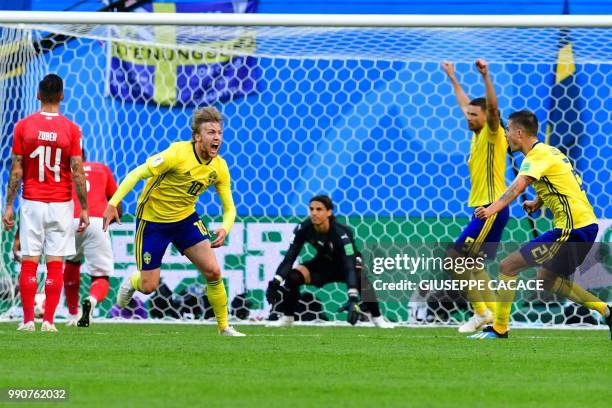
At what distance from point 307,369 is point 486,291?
384 cm

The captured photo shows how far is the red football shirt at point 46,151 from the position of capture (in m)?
8.73

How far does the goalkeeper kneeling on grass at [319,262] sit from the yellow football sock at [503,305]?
2.00 metres

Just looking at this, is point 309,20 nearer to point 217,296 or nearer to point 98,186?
point 98,186

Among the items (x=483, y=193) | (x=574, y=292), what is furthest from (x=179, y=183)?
(x=574, y=292)

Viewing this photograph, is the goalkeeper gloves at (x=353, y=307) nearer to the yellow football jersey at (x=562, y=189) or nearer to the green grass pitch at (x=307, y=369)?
the green grass pitch at (x=307, y=369)

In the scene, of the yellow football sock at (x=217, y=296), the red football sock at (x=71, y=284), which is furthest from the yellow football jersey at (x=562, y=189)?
the red football sock at (x=71, y=284)

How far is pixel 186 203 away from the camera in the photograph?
852cm

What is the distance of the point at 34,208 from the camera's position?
8828 mm

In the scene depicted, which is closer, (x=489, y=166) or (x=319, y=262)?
(x=489, y=166)

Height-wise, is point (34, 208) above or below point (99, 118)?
below

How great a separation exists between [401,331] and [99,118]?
449cm

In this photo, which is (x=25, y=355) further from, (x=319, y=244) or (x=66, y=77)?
(x=66, y=77)

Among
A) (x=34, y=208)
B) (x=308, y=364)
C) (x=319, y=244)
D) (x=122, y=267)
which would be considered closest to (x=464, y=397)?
(x=308, y=364)

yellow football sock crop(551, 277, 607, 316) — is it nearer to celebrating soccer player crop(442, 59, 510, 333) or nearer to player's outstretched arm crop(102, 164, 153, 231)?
celebrating soccer player crop(442, 59, 510, 333)
